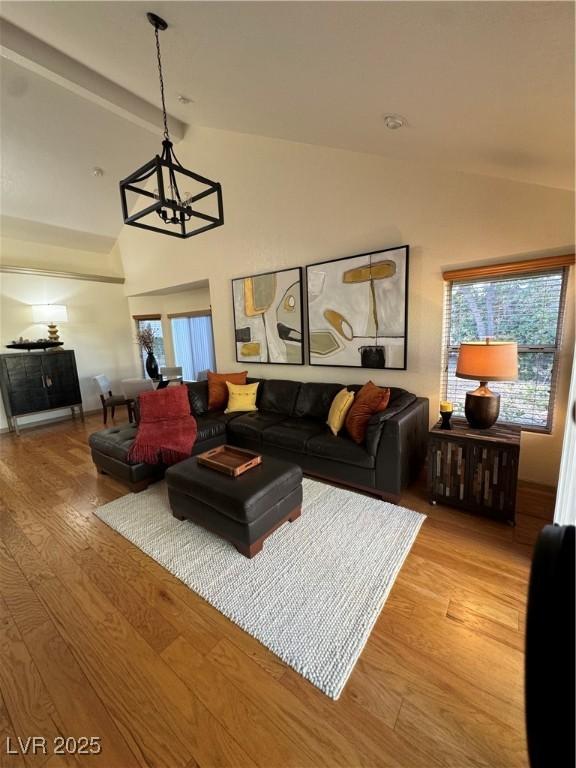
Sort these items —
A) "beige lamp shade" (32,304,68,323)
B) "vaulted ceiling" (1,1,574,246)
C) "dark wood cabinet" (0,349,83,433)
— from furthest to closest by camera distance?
1. "beige lamp shade" (32,304,68,323)
2. "dark wood cabinet" (0,349,83,433)
3. "vaulted ceiling" (1,1,574,246)

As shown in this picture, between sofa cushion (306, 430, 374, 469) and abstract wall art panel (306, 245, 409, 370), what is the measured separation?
103cm

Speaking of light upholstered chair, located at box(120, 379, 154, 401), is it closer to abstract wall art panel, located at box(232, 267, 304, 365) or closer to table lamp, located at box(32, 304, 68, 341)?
table lamp, located at box(32, 304, 68, 341)

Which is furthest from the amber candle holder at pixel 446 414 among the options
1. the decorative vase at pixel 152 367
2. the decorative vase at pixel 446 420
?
the decorative vase at pixel 152 367

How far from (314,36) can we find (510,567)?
3118mm

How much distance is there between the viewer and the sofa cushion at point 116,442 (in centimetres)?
289

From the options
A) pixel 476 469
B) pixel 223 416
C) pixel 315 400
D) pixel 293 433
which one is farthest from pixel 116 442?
pixel 476 469

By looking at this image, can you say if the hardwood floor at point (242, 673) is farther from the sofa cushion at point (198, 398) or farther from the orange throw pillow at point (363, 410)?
the sofa cushion at point (198, 398)

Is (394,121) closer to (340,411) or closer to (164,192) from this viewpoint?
(164,192)

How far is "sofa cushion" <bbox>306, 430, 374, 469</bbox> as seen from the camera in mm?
2582

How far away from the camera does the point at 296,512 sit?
7.70 ft

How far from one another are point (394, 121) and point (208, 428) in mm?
3048

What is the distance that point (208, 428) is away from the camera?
3.38 m

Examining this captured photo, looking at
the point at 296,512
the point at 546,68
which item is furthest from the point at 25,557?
the point at 546,68

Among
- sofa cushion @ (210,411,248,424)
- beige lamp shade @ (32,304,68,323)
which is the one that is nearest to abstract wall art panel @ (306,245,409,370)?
sofa cushion @ (210,411,248,424)
